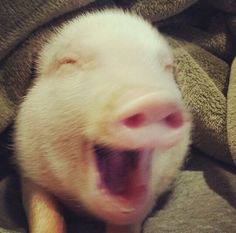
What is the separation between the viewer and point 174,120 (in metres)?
1.00

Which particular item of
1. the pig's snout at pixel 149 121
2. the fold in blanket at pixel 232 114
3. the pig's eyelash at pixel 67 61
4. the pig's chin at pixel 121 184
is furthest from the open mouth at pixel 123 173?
the fold in blanket at pixel 232 114

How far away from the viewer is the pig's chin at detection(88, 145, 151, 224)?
106 cm

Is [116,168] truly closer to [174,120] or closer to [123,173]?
[123,173]

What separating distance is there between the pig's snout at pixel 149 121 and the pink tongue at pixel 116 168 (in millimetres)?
120

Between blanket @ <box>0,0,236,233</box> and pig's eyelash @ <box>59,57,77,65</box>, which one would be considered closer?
pig's eyelash @ <box>59,57,77,65</box>

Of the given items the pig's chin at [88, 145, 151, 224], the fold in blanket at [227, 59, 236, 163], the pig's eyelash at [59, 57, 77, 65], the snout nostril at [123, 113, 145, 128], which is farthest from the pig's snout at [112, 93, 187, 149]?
the fold in blanket at [227, 59, 236, 163]

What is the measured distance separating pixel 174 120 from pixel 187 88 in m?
0.48

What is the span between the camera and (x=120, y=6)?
1.47m

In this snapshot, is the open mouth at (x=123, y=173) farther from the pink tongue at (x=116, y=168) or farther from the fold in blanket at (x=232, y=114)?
the fold in blanket at (x=232, y=114)

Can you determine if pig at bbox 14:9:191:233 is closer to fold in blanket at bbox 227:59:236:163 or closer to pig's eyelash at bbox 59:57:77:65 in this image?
pig's eyelash at bbox 59:57:77:65

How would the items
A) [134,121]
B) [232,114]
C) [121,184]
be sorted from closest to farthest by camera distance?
1. [134,121]
2. [121,184]
3. [232,114]

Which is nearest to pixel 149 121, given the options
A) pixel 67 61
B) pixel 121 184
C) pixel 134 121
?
pixel 134 121

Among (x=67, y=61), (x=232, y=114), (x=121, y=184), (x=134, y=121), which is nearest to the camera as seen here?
(x=134, y=121)

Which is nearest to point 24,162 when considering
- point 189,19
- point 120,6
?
point 120,6
